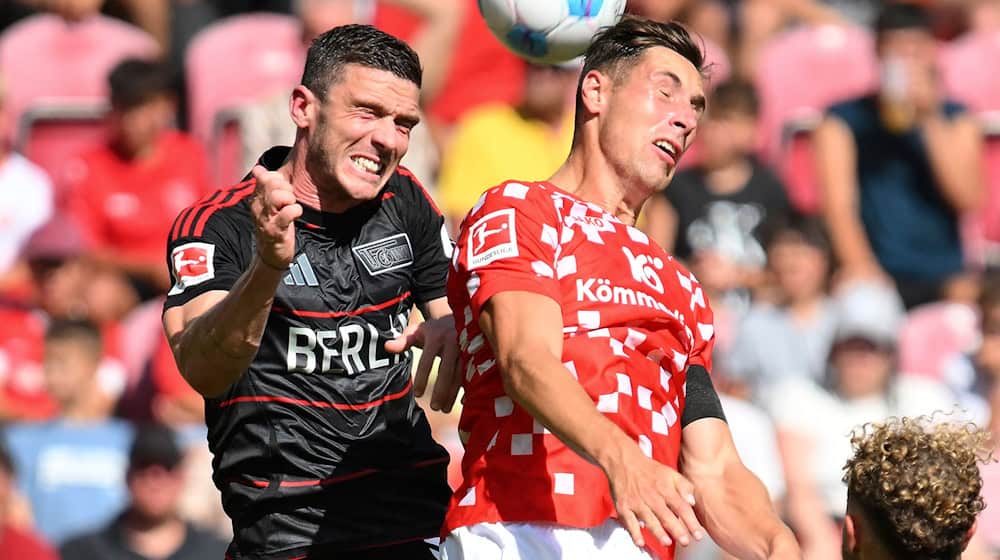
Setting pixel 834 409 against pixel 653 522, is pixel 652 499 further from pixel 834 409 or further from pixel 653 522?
pixel 834 409

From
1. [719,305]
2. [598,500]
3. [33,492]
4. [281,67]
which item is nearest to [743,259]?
[719,305]

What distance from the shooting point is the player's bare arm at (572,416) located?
342cm

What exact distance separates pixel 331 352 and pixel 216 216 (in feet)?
1.70

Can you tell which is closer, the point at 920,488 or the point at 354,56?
the point at 920,488

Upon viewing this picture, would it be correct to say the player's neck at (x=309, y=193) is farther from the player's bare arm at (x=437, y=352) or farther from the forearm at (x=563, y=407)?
the forearm at (x=563, y=407)

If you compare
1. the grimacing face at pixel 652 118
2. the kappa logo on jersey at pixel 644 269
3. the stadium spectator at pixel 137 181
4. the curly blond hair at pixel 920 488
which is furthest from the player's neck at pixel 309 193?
the stadium spectator at pixel 137 181

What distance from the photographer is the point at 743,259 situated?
29.9 feet

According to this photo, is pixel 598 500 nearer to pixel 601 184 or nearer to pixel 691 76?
pixel 601 184

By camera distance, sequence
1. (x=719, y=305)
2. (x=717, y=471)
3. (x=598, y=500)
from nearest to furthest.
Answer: (x=598, y=500) < (x=717, y=471) < (x=719, y=305)

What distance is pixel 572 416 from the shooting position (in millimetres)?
3594

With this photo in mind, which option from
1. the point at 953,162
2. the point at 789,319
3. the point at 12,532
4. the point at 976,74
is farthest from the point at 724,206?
the point at 12,532

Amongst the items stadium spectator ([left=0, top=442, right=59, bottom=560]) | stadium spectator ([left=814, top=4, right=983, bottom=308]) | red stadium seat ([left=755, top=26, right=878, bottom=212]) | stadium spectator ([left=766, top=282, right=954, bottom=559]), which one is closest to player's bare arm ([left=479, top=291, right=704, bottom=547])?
stadium spectator ([left=766, top=282, right=954, bottom=559])

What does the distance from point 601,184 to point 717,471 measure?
86 centimetres

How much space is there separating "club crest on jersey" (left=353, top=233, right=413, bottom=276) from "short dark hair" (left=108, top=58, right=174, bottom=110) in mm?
4706
